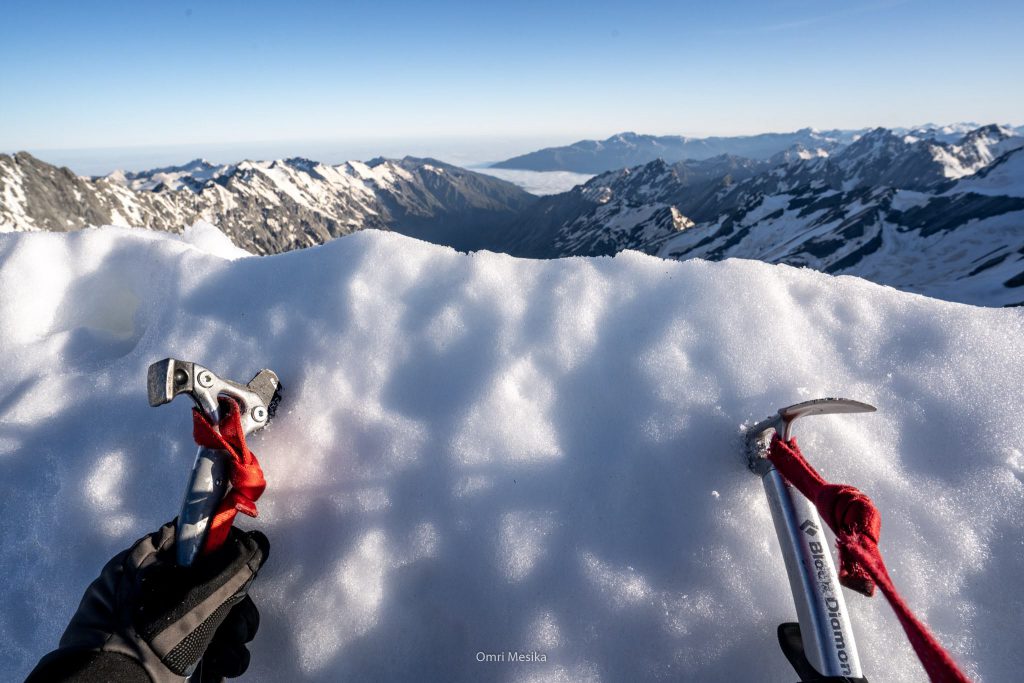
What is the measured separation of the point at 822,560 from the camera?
2.79 metres

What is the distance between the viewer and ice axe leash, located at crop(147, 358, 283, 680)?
2.86m

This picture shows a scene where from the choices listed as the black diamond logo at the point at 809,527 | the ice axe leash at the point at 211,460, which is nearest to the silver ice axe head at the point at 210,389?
the ice axe leash at the point at 211,460

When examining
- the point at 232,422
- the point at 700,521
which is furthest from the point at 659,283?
the point at 232,422

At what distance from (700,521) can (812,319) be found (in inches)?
80.9

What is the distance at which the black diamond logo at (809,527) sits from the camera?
287 centimetres

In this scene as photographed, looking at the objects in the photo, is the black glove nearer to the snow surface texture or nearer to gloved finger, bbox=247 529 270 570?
gloved finger, bbox=247 529 270 570

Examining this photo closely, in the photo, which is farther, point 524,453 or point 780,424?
point 524,453

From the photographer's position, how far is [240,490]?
10.3 ft

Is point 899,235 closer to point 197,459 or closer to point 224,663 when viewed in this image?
point 197,459

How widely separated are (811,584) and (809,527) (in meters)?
0.31

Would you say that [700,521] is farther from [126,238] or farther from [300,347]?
[126,238]

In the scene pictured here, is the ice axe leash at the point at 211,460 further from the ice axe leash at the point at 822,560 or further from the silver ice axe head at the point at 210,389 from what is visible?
the ice axe leash at the point at 822,560

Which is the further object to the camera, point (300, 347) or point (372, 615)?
point (300, 347)

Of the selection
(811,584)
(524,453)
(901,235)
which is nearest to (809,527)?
(811,584)
